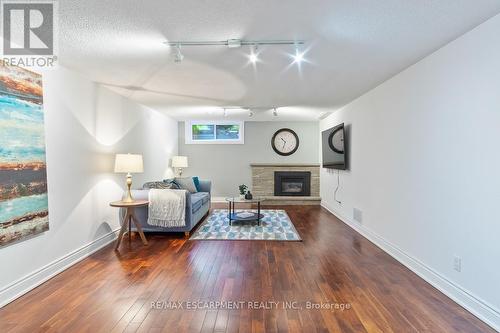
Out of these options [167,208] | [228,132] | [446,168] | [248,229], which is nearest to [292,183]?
[228,132]

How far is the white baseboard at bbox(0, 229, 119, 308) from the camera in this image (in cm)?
231

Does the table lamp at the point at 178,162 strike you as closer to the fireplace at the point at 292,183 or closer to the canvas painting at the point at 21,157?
the fireplace at the point at 292,183

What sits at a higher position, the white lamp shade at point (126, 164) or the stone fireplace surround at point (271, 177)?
the white lamp shade at point (126, 164)

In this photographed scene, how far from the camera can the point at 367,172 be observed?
4164mm

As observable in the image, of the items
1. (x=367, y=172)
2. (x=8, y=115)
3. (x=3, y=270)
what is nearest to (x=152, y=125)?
(x=8, y=115)

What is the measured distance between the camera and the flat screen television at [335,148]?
16.5ft

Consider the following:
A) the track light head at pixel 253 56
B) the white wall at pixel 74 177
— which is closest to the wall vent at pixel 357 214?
the track light head at pixel 253 56

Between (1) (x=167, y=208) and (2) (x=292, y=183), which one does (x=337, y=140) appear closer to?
(2) (x=292, y=183)

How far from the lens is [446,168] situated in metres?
2.49

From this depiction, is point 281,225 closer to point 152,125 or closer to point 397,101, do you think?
point 397,101

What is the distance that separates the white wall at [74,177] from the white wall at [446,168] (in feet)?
13.3

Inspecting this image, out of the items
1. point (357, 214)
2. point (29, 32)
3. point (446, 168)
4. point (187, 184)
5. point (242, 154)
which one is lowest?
point (357, 214)

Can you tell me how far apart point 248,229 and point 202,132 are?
3927mm

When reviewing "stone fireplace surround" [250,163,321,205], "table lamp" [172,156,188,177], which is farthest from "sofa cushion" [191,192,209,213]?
"stone fireplace surround" [250,163,321,205]
